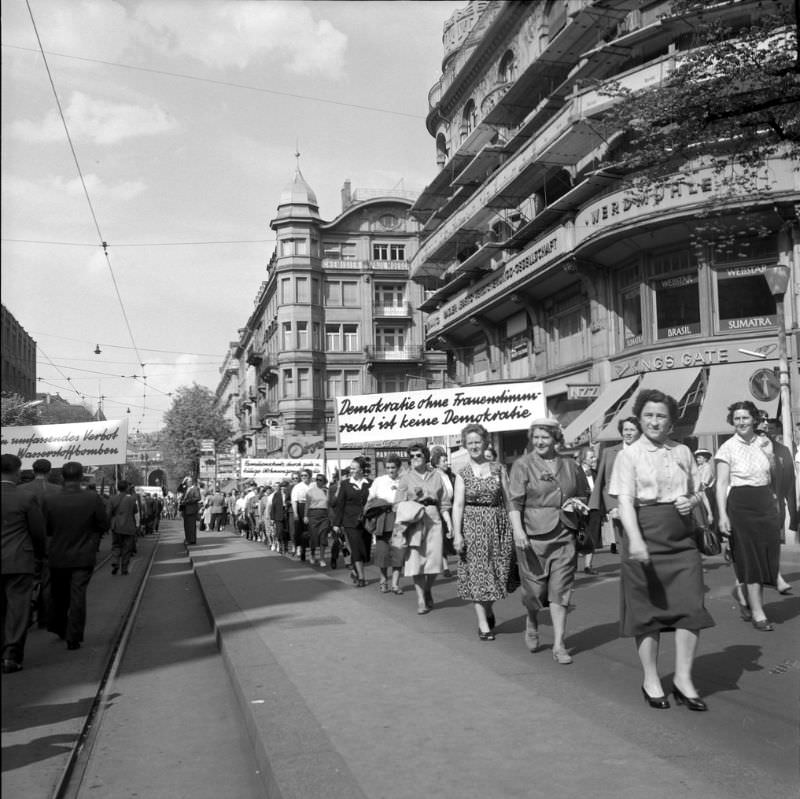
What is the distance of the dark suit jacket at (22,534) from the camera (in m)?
7.58

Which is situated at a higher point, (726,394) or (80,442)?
(726,394)

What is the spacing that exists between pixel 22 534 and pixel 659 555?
16.3 feet

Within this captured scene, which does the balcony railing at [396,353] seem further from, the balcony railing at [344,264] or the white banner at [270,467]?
the white banner at [270,467]

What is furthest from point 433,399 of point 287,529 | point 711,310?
point 711,310

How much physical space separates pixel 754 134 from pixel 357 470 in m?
7.33

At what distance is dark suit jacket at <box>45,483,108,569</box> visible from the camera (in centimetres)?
918

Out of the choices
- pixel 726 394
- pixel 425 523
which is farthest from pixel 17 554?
pixel 726 394

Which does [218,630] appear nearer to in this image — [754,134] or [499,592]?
[499,592]

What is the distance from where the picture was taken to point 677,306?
961 inches

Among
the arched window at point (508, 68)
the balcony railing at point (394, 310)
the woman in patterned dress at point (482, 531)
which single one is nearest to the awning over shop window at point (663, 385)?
the arched window at point (508, 68)

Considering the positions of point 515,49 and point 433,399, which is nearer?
point 433,399

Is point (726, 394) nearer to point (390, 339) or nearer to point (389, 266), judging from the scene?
point (390, 339)

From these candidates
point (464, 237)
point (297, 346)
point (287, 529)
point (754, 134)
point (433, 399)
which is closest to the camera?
point (754, 134)

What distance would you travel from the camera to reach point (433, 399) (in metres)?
18.9
